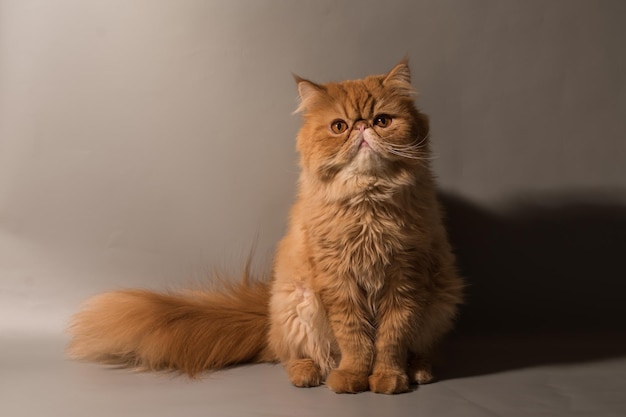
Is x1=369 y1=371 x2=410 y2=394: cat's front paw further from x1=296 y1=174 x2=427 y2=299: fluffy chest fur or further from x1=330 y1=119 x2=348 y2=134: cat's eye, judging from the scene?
x1=330 y1=119 x2=348 y2=134: cat's eye

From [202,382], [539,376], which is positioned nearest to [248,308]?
A: [202,382]

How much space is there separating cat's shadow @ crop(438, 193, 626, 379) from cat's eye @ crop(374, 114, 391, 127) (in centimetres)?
86

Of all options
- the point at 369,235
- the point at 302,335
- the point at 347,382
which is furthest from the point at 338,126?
the point at 347,382

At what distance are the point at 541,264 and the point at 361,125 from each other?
1.29 meters

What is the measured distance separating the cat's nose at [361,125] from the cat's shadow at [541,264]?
0.92m

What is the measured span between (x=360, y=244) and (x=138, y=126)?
1.18 m

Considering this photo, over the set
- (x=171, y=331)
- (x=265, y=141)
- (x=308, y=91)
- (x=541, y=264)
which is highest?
(x=308, y=91)

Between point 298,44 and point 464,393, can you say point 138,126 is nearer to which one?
point 298,44

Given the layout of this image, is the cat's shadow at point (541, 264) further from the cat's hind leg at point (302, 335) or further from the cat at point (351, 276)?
the cat's hind leg at point (302, 335)

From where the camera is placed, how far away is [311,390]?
7.59ft

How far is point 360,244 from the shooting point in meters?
2.31

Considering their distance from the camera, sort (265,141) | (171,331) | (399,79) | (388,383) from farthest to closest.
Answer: (265,141)
(171,331)
(399,79)
(388,383)

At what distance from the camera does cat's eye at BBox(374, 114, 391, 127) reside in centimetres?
229

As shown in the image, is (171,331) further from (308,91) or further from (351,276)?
Result: (308,91)
